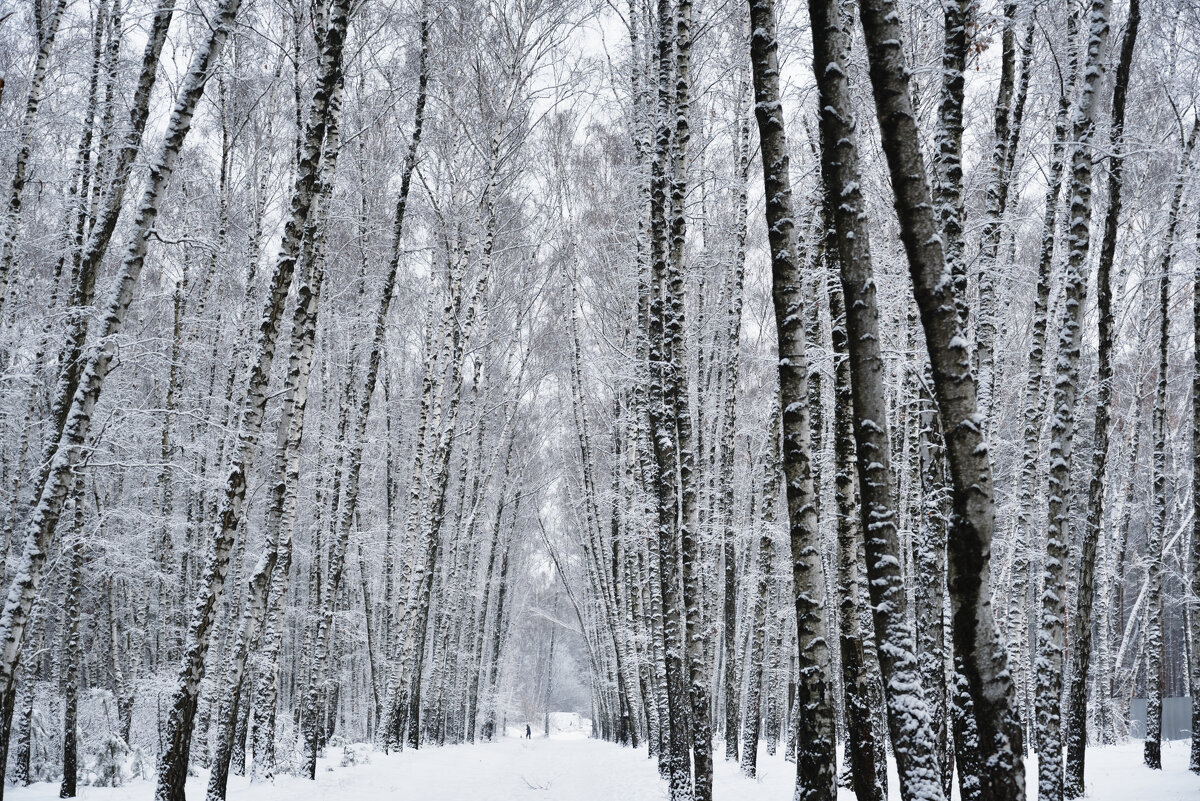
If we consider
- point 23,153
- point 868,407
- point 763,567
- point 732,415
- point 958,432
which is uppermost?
point 23,153

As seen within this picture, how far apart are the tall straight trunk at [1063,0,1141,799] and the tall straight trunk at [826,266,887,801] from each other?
337 centimetres

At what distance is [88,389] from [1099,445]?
12765 millimetres

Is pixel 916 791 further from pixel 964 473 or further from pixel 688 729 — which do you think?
pixel 688 729

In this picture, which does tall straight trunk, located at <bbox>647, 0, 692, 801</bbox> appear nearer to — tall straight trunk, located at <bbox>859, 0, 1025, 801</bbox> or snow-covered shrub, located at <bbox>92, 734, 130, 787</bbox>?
tall straight trunk, located at <bbox>859, 0, 1025, 801</bbox>

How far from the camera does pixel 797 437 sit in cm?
575

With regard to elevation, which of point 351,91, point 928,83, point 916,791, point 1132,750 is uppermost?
point 351,91

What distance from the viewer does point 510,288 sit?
20578mm

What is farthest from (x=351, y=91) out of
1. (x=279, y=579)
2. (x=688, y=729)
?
(x=688, y=729)

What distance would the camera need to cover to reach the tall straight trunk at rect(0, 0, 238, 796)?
697 centimetres

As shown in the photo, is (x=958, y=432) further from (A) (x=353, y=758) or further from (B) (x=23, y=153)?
(A) (x=353, y=758)

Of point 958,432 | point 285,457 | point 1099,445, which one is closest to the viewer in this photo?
point 958,432

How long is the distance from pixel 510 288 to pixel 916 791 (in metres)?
17.5

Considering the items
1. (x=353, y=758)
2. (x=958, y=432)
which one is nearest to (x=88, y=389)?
(x=958, y=432)

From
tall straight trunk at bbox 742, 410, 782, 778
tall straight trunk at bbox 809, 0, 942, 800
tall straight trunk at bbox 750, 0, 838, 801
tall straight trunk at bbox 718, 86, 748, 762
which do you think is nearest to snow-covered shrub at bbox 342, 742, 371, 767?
tall straight trunk at bbox 718, 86, 748, 762
